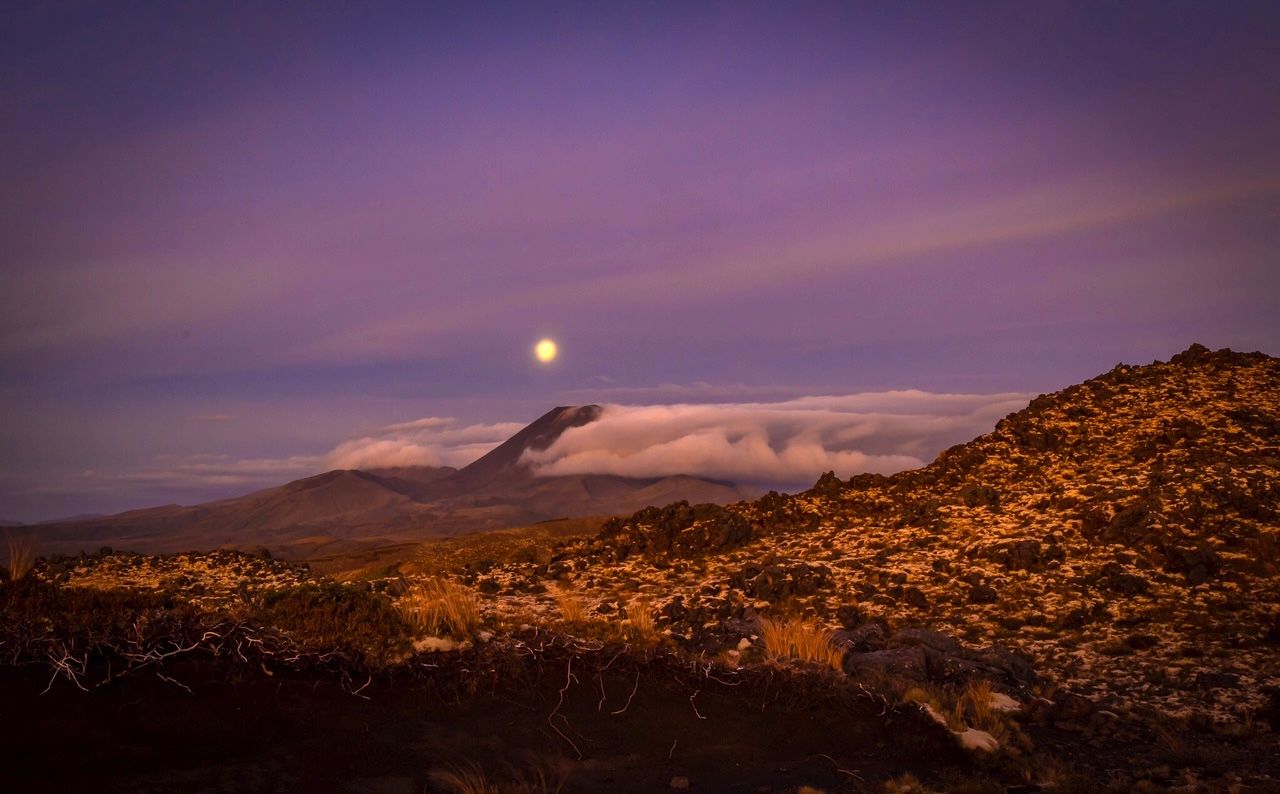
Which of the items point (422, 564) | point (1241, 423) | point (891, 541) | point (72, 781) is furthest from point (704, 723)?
point (1241, 423)

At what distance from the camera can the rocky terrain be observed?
722 cm

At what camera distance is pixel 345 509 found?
169250 millimetres

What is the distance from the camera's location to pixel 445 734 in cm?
685

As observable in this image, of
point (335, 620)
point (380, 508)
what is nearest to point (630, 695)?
point (335, 620)

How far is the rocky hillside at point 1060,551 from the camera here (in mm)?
12828

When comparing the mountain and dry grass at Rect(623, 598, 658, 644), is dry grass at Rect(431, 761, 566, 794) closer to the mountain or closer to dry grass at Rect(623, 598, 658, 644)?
dry grass at Rect(623, 598, 658, 644)

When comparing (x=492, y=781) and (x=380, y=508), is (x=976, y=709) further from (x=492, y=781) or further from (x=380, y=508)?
(x=380, y=508)

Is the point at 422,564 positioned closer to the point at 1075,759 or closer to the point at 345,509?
the point at 1075,759

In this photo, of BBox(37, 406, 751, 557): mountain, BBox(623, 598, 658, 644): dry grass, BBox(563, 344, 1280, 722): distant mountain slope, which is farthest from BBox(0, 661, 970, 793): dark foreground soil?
BBox(37, 406, 751, 557): mountain

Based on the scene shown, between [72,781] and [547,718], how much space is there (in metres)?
3.37

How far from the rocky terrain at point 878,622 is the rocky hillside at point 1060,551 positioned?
0.08 m

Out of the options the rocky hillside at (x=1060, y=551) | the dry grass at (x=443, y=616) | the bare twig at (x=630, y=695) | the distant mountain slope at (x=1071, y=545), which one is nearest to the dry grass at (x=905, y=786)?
the bare twig at (x=630, y=695)

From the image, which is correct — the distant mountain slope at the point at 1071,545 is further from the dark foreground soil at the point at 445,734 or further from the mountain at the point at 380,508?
the mountain at the point at 380,508

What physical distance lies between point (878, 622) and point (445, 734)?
Result: 32.1 feet
